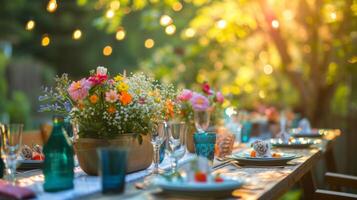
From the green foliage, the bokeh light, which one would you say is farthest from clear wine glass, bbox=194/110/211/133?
the green foliage

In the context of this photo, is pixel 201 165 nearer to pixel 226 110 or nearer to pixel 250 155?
pixel 250 155

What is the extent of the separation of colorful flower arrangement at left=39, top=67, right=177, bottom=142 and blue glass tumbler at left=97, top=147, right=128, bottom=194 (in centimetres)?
48

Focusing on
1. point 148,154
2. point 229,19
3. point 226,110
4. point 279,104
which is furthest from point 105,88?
point 279,104

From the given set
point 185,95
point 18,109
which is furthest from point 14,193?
point 18,109

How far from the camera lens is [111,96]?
2.22m

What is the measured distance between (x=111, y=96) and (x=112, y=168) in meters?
0.53

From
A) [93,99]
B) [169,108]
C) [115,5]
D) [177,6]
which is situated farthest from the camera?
[177,6]

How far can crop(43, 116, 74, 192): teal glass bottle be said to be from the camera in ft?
6.06

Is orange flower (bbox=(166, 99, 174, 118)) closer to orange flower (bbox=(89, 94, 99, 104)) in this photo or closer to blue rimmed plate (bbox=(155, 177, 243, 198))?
orange flower (bbox=(89, 94, 99, 104))

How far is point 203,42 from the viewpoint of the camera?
7.29 m

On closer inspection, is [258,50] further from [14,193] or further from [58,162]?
[14,193]

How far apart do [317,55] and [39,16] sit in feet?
31.0

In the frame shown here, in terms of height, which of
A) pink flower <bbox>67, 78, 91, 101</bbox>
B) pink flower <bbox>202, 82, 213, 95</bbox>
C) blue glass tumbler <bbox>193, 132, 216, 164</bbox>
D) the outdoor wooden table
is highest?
pink flower <bbox>202, 82, 213, 95</bbox>

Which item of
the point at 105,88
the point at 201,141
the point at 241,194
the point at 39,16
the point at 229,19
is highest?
the point at 39,16
